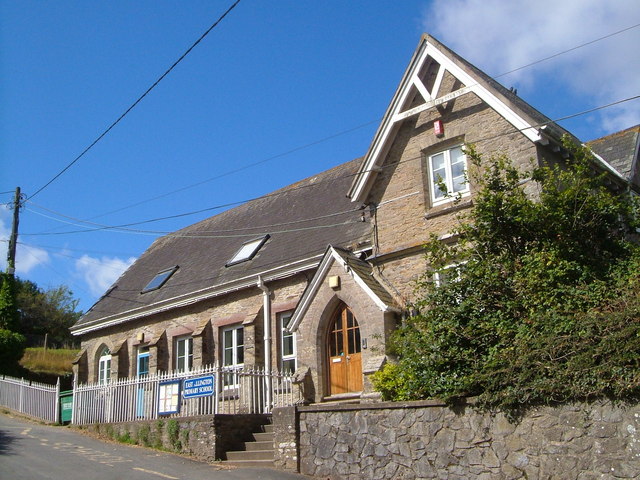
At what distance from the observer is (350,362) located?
16.0m

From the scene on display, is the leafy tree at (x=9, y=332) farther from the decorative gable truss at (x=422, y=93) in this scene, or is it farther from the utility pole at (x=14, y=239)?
the decorative gable truss at (x=422, y=93)

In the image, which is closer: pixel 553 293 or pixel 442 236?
pixel 553 293

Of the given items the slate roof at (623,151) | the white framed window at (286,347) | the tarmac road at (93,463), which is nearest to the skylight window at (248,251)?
the white framed window at (286,347)

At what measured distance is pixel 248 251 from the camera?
2288 centimetres

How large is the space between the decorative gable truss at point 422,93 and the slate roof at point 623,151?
16.6 feet

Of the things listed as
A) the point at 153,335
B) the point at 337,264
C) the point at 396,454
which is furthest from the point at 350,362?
the point at 153,335

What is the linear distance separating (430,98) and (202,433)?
910 centimetres

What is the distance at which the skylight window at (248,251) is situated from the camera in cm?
2228

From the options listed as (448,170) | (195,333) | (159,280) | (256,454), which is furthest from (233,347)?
(448,170)

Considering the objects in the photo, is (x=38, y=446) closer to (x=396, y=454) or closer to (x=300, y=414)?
(x=300, y=414)

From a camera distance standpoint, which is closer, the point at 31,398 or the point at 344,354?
the point at 344,354

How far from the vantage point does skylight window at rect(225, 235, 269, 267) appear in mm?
22281

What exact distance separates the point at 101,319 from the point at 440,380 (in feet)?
62.5

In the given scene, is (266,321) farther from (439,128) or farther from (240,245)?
(439,128)
